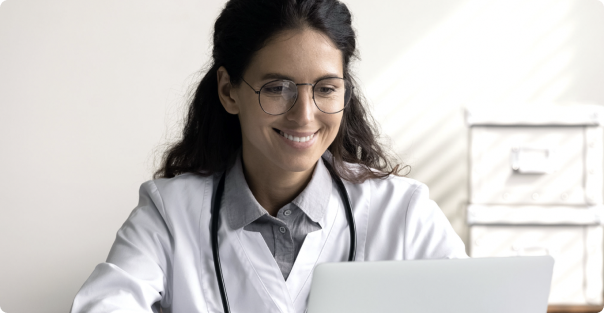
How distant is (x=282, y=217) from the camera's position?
109 cm

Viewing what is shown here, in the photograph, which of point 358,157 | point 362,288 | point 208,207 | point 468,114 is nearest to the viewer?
point 362,288

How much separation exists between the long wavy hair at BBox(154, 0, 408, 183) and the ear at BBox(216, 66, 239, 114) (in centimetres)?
2

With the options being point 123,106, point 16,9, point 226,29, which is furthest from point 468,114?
point 16,9

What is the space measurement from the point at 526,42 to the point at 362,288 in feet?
7.18

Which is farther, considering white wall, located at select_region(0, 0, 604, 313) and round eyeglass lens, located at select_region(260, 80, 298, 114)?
white wall, located at select_region(0, 0, 604, 313)

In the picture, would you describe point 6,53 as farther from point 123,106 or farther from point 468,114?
point 468,114

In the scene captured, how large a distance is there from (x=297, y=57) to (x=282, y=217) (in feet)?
1.07

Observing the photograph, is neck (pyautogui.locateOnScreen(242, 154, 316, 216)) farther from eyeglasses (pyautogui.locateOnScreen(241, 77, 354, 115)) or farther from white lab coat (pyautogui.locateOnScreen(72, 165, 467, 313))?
eyeglasses (pyautogui.locateOnScreen(241, 77, 354, 115))

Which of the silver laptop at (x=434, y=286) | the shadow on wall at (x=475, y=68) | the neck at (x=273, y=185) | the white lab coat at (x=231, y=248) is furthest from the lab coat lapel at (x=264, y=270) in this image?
the shadow on wall at (x=475, y=68)

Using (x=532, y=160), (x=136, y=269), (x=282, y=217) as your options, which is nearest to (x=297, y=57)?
(x=282, y=217)

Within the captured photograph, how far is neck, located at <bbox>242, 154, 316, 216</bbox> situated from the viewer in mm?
1118

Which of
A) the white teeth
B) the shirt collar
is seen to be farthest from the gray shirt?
the white teeth

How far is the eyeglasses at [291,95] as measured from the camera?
3.17 feet

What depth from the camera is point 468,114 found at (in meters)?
2.05
